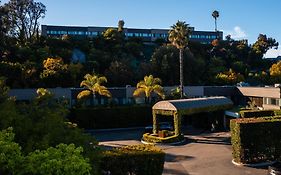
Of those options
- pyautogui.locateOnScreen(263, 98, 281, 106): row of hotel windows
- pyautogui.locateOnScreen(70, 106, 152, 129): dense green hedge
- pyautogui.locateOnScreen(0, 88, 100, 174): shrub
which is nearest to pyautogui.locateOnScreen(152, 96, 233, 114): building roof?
pyautogui.locateOnScreen(263, 98, 281, 106): row of hotel windows

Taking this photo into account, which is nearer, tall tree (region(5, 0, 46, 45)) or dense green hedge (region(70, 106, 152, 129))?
dense green hedge (region(70, 106, 152, 129))

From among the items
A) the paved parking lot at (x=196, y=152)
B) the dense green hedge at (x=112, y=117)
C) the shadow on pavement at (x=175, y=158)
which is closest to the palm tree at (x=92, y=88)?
the dense green hedge at (x=112, y=117)

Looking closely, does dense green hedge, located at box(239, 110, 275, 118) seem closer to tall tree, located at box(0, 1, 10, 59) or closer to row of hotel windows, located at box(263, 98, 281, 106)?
row of hotel windows, located at box(263, 98, 281, 106)

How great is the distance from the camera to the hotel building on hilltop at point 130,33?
127312 millimetres

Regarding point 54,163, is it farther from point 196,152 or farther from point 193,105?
point 193,105

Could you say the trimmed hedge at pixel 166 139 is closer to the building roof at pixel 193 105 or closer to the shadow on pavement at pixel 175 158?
the building roof at pixel 193 105

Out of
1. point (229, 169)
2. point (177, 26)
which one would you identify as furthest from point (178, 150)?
point (177, 26)

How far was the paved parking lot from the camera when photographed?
105 ft

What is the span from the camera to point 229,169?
32.4 m

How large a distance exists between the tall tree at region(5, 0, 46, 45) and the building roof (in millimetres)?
51344

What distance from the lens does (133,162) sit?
2461cm

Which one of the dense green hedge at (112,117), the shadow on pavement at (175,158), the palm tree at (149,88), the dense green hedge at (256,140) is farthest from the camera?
the palm tree at (149,88)

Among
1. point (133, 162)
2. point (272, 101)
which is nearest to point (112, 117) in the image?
point (272, 101)

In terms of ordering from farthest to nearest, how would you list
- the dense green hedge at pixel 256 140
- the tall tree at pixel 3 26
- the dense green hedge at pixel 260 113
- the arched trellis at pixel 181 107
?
the tall tree at pixel 3 26 < the arched trellis at pixel 181 107 < the dense green hedge at pixel 260 113 < the dense green hedge at pixel 256 140
